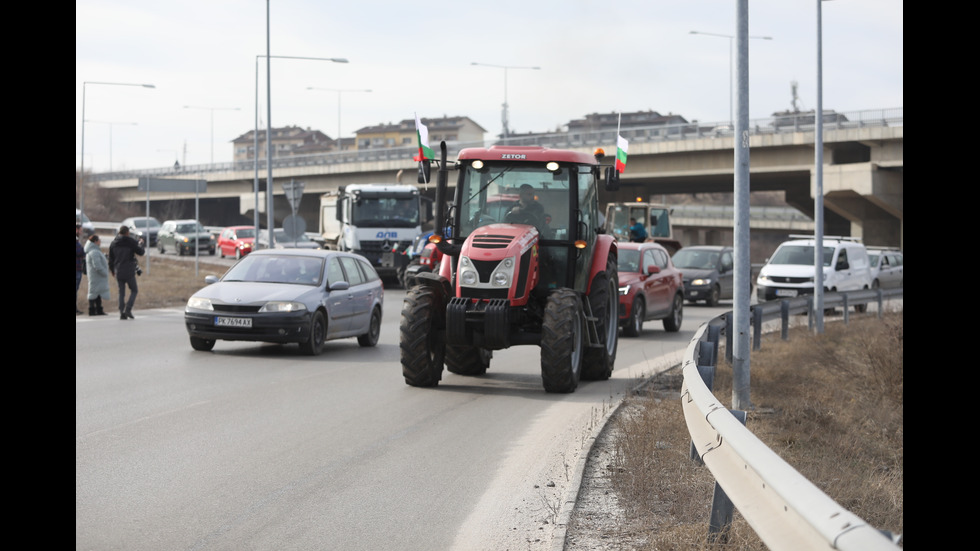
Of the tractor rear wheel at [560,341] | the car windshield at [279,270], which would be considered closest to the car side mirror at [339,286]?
the car windshield at [279,270]

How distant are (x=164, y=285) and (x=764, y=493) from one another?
104 feet

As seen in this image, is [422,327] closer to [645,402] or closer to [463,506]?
[645,402]

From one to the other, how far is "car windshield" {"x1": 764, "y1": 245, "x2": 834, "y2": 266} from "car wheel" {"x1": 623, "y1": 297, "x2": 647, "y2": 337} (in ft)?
36.0

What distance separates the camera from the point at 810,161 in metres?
46.1

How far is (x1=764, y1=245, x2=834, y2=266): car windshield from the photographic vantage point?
30453mm

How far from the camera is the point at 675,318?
22.5 meters

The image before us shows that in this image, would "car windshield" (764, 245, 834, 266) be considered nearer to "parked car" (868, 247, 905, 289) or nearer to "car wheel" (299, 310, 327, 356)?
"parked car" (868, 247, 905, 289)

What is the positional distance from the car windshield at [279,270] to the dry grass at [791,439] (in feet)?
18.3

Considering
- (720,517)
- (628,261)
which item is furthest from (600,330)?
(720,517)

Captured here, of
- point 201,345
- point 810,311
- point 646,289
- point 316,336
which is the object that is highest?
point 646,289

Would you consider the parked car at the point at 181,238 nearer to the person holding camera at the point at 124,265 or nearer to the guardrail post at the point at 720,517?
the person holding camera at the point at 124,265

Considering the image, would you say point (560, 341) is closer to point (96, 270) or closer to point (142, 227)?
point (96, 270)

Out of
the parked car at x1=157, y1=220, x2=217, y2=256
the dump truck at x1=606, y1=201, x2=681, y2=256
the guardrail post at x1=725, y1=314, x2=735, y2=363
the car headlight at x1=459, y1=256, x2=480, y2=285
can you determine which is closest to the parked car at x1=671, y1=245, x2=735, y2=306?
the dump truck at x1=606, y1=201, x2=681, y2=256

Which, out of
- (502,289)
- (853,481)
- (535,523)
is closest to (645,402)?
(502,289)
